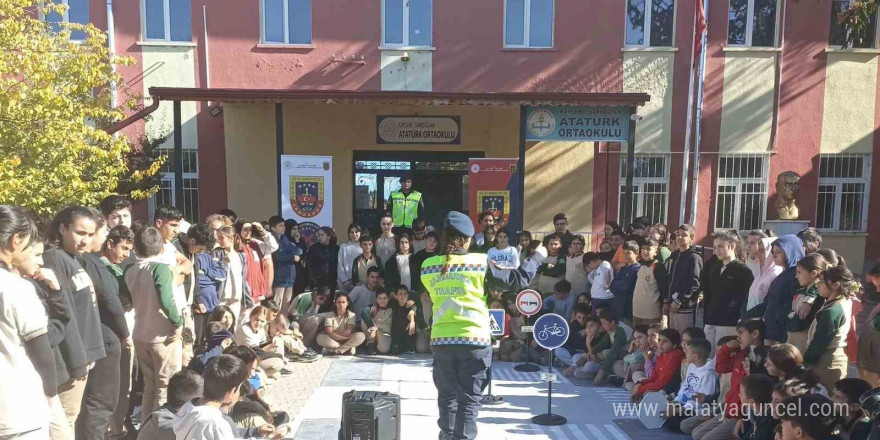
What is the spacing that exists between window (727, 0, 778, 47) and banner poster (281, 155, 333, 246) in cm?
894

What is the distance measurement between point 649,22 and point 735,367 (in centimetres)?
938

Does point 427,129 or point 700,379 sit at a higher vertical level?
point 427,129

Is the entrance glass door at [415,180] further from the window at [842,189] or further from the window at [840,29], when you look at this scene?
the window at [840,29]

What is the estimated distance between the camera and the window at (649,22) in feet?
41.4

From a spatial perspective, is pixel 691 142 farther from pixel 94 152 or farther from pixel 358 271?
pixel 94 152

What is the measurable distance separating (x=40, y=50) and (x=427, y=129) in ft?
22.1

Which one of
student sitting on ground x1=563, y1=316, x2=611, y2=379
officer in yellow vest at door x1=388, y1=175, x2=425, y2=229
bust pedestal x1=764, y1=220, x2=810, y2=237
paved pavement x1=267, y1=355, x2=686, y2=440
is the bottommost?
paved pavement x1=267, y1=355, x2=686, y2=440

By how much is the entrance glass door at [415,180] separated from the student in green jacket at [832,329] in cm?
840

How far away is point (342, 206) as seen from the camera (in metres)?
12.7

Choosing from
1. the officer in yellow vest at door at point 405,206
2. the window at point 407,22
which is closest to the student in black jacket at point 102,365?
the officer in yellow vest at door at point 405,206

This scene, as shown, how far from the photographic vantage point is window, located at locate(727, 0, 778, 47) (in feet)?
41.3

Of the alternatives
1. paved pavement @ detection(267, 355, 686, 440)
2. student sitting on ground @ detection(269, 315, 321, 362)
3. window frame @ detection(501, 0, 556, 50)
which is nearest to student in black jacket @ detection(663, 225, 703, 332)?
paved pavement @ detection(267, 355, 686, 440)

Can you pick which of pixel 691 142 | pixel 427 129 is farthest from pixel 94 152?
pixel 691 142

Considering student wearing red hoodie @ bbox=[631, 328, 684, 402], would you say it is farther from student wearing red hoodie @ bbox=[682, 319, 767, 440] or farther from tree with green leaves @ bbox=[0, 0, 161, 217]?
tree with green leaves @ bbox=[0, 0, 161, 217]
